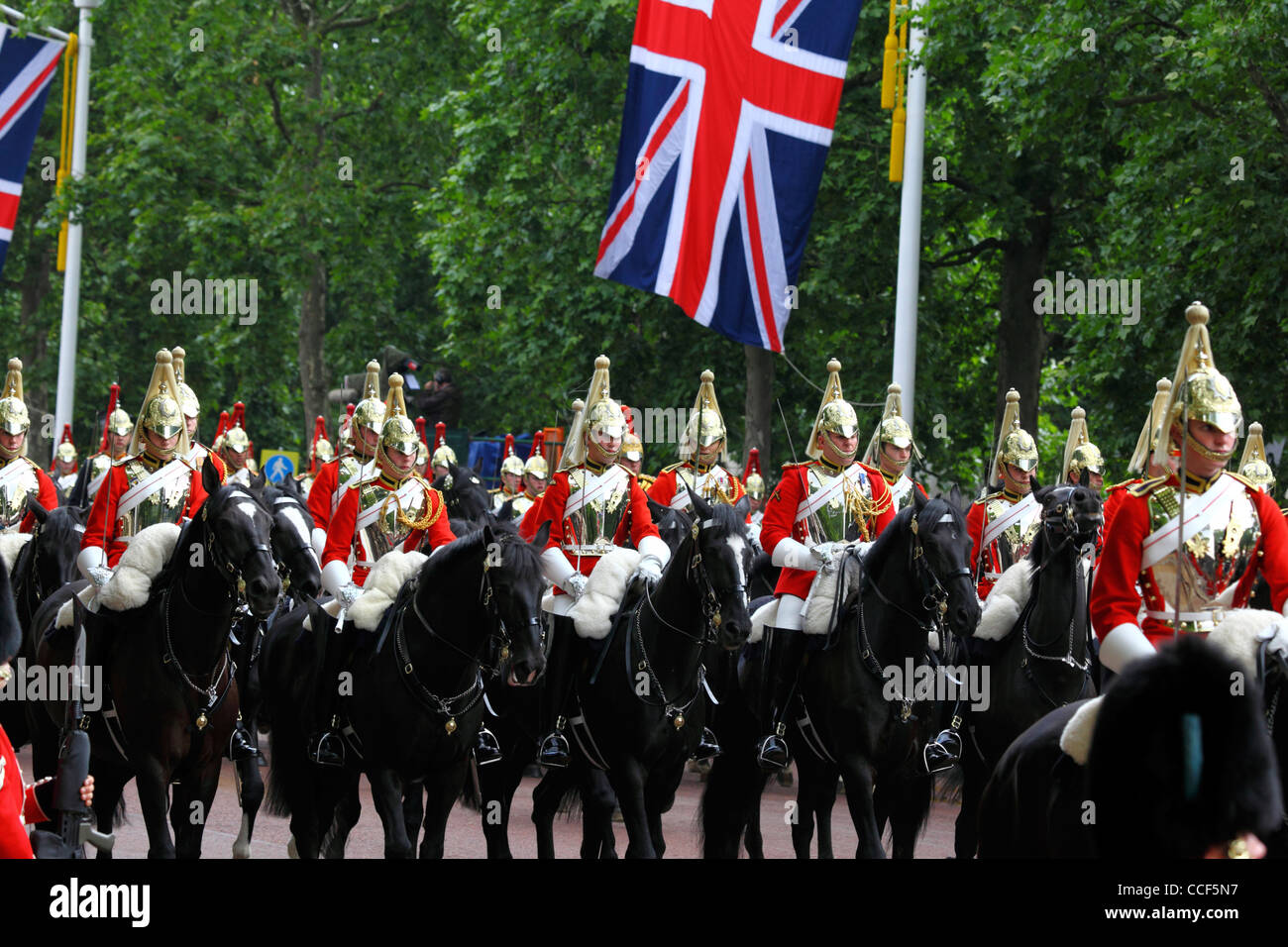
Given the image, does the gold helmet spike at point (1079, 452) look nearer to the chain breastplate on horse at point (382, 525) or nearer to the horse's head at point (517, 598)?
the chain breastplate on horse at point (382, 525)

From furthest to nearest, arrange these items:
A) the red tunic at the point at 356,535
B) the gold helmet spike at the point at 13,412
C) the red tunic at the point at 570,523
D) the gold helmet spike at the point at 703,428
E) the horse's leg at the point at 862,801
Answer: the gold helmet spike at the point at 703,428 < the gold helmet spike at the point at 13,412 < the red tunic at the point at 570,523 < the red tunic at the point at 356,535 < the horse's leg at the point at 862,801

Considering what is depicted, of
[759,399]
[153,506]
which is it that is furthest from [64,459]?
[153,506]

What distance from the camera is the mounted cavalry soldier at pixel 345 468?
426 inches

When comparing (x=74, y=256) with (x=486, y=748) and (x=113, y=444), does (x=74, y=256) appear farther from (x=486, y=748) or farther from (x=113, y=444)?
(x=486, y=748)

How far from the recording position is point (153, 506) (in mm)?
9594

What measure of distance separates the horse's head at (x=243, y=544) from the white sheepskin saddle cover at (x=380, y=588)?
658mm

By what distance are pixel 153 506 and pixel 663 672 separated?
109 inches

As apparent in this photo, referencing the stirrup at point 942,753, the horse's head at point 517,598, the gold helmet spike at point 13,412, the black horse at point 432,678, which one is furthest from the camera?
the gold helmet spike at point 13,412

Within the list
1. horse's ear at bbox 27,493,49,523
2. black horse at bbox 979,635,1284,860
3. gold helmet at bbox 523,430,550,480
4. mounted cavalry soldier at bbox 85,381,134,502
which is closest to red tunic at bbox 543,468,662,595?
horse's ear at bbox 27,493,49,523

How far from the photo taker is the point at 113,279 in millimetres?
33875

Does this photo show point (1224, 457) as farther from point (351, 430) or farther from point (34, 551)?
point (34, 551)

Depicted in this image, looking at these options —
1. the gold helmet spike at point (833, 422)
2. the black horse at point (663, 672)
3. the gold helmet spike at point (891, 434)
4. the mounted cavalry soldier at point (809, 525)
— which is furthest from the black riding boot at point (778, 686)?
the gold helmet spike at point (891, 434)

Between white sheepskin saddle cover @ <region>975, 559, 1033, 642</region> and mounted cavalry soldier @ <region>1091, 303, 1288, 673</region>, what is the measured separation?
3623mm
